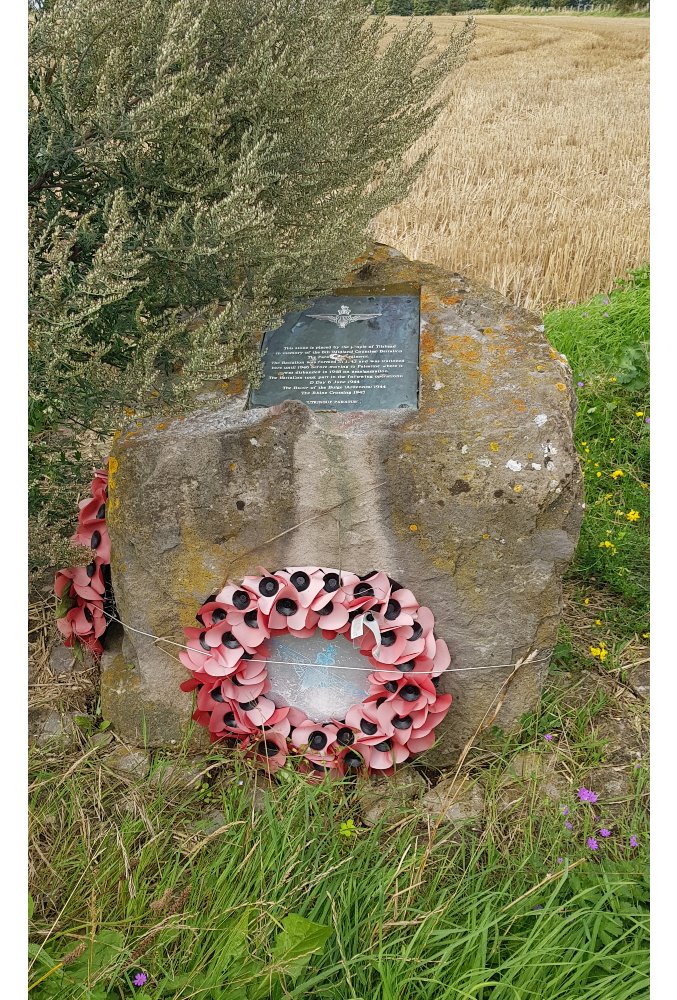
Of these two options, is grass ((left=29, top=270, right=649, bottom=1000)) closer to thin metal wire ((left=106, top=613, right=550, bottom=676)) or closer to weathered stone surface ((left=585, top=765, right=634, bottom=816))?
weathered stone surface ((left=585, top=765, right=634, bottom=816))

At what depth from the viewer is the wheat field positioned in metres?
5.90

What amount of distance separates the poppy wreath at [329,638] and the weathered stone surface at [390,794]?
0.17ft

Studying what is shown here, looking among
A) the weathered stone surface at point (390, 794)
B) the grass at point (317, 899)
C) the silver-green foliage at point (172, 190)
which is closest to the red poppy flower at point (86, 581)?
the silver-green foliage at point (172, 190)

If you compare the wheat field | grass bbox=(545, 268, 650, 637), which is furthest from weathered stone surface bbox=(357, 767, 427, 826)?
the wheat field

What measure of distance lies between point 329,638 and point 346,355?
3.24 ft

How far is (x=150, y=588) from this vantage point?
245cm

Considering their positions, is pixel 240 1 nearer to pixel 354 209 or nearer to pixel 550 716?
pixel 354 209

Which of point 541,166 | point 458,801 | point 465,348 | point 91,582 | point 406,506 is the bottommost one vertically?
point 458,801

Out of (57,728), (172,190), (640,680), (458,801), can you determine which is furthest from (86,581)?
(640,680)

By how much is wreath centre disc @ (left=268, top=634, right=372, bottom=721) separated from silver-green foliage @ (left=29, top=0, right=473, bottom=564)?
91 centimetres

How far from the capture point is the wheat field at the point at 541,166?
5.90 metres

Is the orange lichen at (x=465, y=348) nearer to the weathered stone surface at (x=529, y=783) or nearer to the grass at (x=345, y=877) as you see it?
the grass at (x=345, y=877)

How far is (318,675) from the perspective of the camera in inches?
96.9

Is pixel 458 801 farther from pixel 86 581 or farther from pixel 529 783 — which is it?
pixel 86 581
